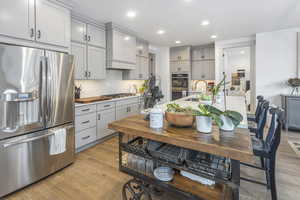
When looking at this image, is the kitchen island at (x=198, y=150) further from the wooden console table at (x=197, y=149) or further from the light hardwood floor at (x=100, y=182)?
the light hardwood floor at (x=100, y=182)

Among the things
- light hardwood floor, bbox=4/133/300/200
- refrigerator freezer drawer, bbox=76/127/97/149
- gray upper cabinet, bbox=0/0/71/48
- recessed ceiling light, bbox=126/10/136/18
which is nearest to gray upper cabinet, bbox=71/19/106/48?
gray upper cabinet, bbox=0/0/71/48

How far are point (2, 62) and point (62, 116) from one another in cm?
94

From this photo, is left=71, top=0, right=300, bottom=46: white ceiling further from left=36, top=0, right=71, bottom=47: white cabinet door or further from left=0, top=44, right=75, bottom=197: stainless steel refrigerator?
left=0, top=44, right=75, bottom=197: stainless steel refrigerator

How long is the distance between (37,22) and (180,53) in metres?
4.85

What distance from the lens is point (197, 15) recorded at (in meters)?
3.22

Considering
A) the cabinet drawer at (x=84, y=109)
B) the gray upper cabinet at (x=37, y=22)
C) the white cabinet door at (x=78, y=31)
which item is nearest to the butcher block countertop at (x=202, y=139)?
the cabinet drawer at (x=84, y=109)

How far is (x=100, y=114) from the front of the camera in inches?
129

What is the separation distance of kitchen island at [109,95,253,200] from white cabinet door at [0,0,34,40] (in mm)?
1804

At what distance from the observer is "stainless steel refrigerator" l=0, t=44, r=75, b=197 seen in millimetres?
1721

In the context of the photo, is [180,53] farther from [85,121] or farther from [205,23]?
[85,121]

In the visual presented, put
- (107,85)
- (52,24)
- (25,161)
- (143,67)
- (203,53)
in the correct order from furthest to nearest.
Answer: (203,53)
(143,67)
(107,85)
(52,24)
(25,161)

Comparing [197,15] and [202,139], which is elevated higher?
[197,15]

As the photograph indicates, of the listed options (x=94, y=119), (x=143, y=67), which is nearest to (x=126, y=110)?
(x=94, y=119)

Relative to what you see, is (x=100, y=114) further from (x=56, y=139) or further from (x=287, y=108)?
(x=287, y=108)
